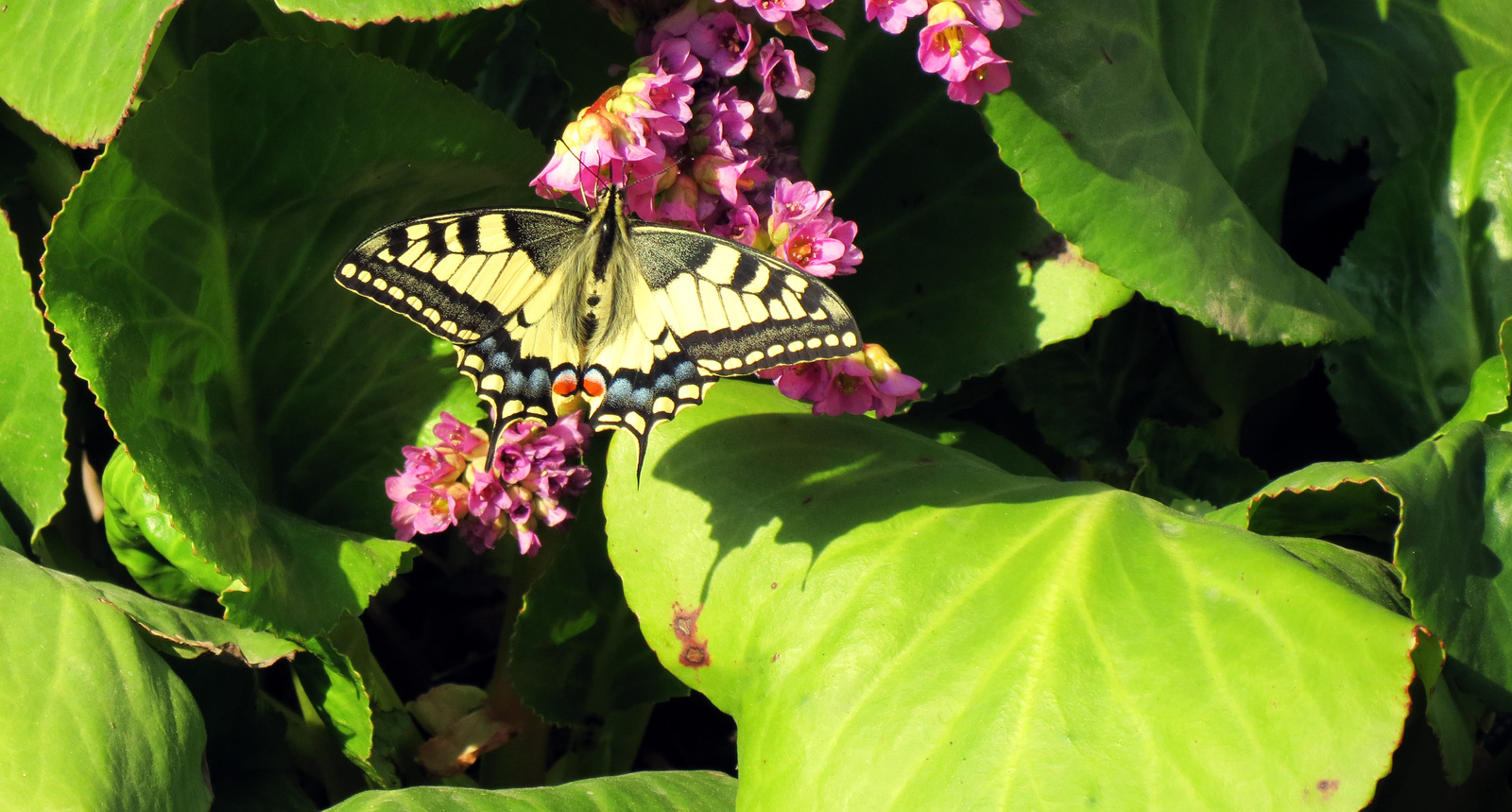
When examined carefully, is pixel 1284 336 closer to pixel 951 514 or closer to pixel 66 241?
pixel 951 514

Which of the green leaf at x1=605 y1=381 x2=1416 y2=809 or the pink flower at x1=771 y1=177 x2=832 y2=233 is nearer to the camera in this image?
the green leaf at x1=605 y1=381 x2=1416 y2=809

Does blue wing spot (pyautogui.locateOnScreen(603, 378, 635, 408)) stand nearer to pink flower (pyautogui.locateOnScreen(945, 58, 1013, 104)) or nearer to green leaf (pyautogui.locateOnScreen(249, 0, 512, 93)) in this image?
pink flower (pyautogui.locateOnScreen(945, 58, 1013, 104))

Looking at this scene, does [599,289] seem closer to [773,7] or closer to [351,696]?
[773,7]

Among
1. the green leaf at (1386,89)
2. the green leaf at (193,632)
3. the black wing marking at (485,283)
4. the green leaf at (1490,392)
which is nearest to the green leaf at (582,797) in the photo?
the green leaf at (193,632)

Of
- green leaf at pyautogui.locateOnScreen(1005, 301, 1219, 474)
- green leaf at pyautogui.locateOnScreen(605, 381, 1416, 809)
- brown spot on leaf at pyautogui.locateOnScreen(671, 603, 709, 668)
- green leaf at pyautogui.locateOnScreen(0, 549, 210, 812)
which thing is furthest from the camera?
green leaf at pyautogui.locateOnScreen(1005, 301, 1219, 474)

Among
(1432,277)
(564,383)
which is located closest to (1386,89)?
(1432,277)

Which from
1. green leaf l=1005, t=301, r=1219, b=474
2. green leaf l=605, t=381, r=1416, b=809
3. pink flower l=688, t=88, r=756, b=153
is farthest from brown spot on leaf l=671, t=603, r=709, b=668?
green leaf l=1005, t=301, r=1219, b=474

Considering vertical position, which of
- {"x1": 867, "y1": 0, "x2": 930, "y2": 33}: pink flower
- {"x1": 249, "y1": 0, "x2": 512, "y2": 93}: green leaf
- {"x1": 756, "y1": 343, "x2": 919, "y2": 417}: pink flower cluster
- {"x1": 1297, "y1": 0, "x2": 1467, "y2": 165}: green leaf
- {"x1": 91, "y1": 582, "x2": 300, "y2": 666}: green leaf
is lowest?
{"x1": 91, "y1": 582, "x2": 300, "y2": 666}: green leaf
